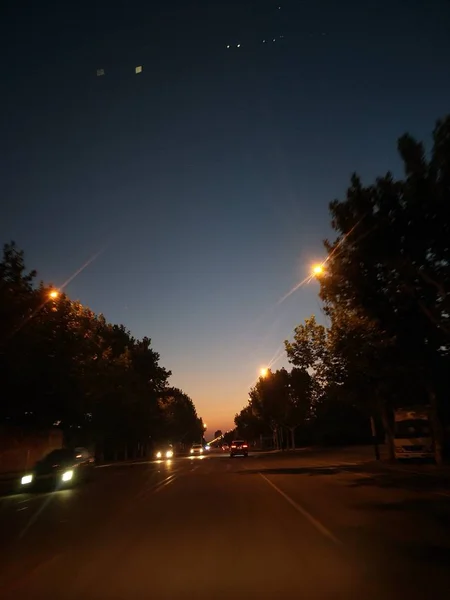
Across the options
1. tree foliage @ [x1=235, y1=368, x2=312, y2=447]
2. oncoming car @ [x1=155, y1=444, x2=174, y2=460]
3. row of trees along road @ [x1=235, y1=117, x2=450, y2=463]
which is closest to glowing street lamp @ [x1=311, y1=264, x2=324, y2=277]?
row of trees along road @ [x1=235, y1=117, x2=450, y2=463]

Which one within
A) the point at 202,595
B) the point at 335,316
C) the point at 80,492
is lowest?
the point at 202,595

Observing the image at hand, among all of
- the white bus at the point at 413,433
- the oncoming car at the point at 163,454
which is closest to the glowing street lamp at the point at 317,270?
the white bus at the point at 413,433

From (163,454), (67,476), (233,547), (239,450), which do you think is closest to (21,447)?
(67,476)

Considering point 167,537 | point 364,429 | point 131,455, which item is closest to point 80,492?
point 167,537

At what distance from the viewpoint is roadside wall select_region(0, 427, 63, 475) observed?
131 ft

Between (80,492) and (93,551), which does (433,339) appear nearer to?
(80,492)

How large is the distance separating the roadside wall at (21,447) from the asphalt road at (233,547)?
74.6 ft

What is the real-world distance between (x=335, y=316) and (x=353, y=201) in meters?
8.92

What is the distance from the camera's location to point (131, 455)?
84.8 m

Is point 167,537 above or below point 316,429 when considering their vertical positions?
below

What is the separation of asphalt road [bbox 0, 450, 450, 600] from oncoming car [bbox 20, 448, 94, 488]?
7.97 m

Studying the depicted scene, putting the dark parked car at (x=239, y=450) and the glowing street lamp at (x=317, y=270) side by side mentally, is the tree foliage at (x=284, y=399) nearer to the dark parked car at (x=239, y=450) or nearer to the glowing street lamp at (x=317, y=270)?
the dark parked car at (x=239, y=450)

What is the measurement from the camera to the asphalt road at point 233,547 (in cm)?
739

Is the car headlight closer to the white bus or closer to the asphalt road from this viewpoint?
the asphalt road
